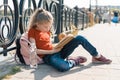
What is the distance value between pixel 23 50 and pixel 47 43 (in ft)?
1.22

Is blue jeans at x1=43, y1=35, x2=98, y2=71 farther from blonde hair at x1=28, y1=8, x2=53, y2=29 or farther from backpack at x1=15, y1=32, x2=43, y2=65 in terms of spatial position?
blonde hair at x1=28, y1=8, x2=53, y2=29

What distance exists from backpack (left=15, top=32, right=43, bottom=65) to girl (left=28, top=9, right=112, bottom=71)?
0.06m

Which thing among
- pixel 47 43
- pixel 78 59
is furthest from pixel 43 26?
pixel 78 59

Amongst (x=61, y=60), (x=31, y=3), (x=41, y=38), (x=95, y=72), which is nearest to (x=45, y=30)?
(x=41, y=38)

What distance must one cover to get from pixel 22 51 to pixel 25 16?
115 cm

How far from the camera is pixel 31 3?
660 cm

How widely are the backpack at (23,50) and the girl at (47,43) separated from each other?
0.06 meters

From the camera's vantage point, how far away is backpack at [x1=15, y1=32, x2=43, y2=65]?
204 inches

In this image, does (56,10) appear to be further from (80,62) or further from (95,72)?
(95,72)

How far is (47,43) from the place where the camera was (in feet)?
17.8

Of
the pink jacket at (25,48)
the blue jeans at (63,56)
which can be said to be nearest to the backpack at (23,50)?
the pink jacket at (25,48)

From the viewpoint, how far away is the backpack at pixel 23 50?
204 inches

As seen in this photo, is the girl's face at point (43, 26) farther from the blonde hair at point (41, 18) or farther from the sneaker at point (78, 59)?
the sneaker at point (78, 59)

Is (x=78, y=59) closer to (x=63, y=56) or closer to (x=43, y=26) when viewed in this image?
(x=63, y=56)
